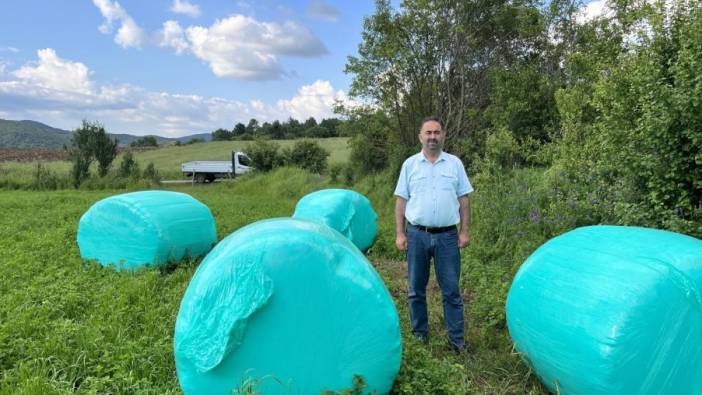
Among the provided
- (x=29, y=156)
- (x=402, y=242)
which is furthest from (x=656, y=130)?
(x=29, y=156)

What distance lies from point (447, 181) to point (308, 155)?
23230 millimetres

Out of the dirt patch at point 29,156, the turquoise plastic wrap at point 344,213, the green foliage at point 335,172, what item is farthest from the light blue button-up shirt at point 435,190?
the dirt patch at point 29,156

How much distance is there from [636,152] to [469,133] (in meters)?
10.5

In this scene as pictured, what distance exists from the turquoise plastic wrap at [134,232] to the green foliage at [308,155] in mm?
19648

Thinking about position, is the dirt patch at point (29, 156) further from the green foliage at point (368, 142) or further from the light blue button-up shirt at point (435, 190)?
the light blue button-up shirt at point (435, 190)

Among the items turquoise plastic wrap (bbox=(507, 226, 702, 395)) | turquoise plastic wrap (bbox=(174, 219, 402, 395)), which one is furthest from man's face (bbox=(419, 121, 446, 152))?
turquoise plastic wrap (bbox=(174, 219, 402, 395))

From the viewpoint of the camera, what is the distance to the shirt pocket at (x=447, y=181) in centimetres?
383

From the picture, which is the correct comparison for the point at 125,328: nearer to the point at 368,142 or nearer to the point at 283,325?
the point at 283,325

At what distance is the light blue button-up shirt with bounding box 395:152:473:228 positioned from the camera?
12.5 feet

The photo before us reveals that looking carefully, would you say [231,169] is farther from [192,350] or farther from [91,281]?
[192,350]

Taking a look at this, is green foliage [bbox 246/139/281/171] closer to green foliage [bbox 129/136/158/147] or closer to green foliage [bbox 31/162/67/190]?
green foliage [bbox 31/162/67/190]

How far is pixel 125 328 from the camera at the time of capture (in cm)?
391

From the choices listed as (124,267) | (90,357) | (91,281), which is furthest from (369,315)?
(124,267)

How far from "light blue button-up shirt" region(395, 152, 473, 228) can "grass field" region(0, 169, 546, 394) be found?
3.55 feet
